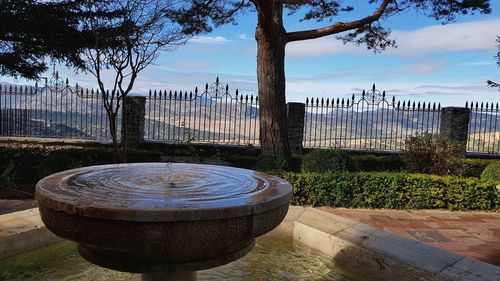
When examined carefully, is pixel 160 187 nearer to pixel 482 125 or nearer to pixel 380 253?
pixel 380 253

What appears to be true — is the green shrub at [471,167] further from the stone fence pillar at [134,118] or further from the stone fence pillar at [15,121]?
the stone fence pillar at [15,121]

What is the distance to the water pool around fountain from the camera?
13.4 feet

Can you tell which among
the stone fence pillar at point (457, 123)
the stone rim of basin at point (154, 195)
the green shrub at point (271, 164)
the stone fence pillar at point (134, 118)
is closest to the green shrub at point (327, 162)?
the green shrub at point (271, 164)

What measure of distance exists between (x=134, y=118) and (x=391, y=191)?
1031 centimetres

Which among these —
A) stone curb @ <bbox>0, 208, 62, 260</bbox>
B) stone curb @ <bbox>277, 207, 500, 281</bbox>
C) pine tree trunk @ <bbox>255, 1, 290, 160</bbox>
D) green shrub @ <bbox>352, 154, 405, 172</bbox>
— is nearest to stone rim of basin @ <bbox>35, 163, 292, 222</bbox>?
stone curb @ <bbox>0, 208, 62, 260</bbox>

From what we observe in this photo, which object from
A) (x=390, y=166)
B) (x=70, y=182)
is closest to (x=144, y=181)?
(x=70, y=182)

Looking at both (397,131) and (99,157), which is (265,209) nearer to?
(99,157)

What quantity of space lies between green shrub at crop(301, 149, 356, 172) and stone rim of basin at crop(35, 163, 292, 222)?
4.95 metres

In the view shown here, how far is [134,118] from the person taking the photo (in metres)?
15.6

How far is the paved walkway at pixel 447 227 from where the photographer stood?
5484mm

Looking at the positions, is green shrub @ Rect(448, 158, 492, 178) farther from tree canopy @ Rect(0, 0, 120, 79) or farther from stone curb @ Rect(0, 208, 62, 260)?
tree canopy @ Rect(0, 0, 120, 79)

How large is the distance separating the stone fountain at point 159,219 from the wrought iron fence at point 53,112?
1447cm

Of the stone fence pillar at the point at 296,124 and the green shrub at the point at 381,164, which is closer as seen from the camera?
the green shrub at the point at 381,164

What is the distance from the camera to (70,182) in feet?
10.4
